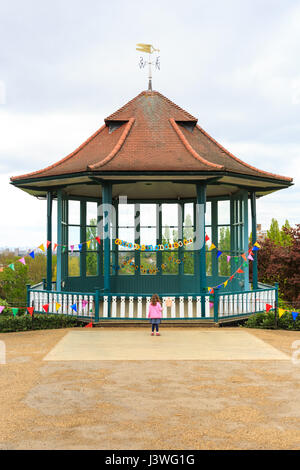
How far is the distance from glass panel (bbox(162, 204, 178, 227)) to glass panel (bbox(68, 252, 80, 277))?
3818 millimetres

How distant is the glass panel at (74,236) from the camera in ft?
60.4

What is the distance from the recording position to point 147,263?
19.7m

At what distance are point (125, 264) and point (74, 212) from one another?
9.60 feet

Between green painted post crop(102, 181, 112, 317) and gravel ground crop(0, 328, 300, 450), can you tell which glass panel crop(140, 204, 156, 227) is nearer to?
green painted post crop(102, 181, 112, 317)

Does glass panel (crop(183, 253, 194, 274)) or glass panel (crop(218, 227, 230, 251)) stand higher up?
glass panel (crop(218, 227, 230, 251))

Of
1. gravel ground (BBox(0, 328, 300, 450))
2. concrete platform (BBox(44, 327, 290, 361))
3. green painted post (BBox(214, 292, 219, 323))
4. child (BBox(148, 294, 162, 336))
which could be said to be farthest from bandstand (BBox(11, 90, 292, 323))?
gravel ground (BBox(0, 328, 300, 450))

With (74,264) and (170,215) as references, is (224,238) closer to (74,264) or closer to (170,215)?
(170,215)

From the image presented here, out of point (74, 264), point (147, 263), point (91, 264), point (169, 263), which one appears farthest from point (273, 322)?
point (74, 264)

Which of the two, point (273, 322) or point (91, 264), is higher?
point (91, 264)

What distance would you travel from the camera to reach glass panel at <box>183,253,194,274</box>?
64.2ft

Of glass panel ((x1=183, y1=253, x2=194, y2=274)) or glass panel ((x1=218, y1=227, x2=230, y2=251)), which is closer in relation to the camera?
glass panel ((x1=218, y1=227, x2=230, y2=251))

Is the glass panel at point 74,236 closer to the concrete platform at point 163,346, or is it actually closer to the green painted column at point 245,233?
the concrete platform at point 163,346

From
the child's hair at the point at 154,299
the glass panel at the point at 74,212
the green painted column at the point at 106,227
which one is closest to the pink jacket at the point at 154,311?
the child's hair at the point at 154,299

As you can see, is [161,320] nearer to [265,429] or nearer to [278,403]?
[278,403]
